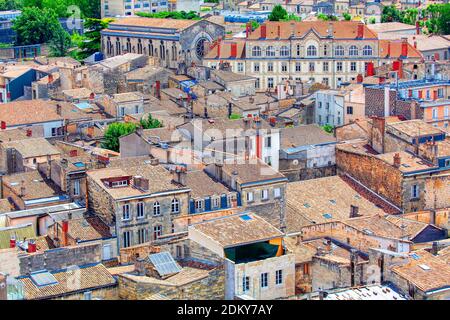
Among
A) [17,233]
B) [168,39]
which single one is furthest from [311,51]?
[17,233]

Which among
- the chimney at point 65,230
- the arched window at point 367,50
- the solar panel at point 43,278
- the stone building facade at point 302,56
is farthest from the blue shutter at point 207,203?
the arched window at point 367,50

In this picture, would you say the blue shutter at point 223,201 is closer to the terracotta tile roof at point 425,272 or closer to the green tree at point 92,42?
the terracotta tile roof at point 425,272

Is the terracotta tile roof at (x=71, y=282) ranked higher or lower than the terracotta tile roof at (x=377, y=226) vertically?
higher

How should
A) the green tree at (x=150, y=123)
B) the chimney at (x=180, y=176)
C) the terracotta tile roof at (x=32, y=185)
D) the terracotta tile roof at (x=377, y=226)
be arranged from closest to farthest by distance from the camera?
the terracotta tile roof at (x=377, y=226) < the chimney at (x=180, y=176) < the terracotta tile roof at (x=32, y=185) < the green tree at (x=150, y=123)

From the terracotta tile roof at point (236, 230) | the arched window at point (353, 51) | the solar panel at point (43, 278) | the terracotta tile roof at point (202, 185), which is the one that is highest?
the arched window at point (353, 51)

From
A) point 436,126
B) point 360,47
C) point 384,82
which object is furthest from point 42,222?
point 360,47

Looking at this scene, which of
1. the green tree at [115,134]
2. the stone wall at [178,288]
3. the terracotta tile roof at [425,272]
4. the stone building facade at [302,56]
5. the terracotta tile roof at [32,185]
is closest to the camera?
the stone wall at [178,288]
